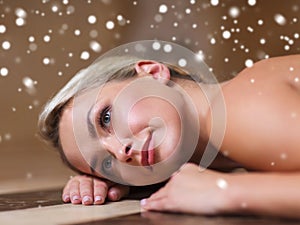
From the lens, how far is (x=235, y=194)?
2.81 ft

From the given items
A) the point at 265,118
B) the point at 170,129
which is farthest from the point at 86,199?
the point at 265,118

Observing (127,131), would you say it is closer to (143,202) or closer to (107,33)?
(143,202)

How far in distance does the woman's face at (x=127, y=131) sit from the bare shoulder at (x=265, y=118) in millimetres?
74

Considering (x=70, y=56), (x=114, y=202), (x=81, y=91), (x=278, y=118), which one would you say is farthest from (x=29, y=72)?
(x=278, y=118)

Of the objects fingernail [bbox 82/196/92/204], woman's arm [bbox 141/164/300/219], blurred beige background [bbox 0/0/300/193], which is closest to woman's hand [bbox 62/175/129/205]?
fingernail [bbox 82/196/92/204]

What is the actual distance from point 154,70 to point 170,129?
0.56ft

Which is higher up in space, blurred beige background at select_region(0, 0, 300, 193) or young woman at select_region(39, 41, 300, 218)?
blurred beige background at select_region(0, 0, 300, 193)

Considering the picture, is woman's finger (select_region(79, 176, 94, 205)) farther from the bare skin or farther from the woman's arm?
the woman's arm

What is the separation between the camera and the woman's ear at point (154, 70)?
3.71 feet

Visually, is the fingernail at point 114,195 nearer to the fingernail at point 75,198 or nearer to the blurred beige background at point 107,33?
the fingernail at point 75,198

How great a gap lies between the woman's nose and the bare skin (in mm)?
64

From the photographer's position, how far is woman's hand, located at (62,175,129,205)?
3.32ft

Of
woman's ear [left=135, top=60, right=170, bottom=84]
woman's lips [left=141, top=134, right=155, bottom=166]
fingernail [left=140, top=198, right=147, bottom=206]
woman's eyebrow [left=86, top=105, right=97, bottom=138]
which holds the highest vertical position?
woman's ear [left=135, top=60, right=170, bottom=84]

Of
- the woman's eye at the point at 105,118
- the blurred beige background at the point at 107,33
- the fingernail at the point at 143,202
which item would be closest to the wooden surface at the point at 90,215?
the fingernail at the point at 143,202
